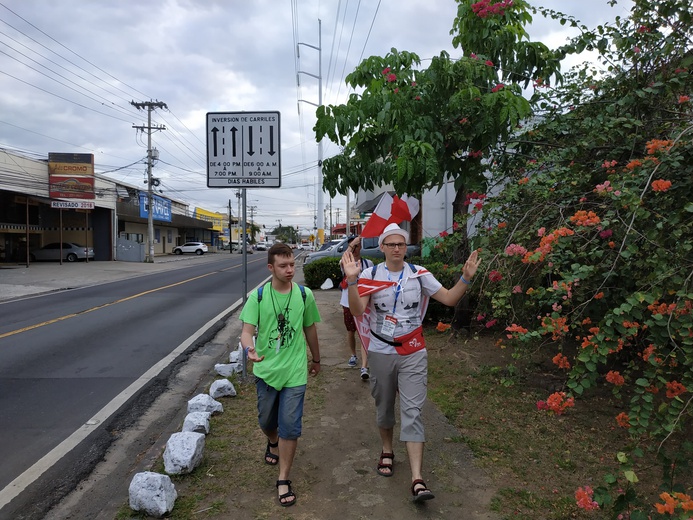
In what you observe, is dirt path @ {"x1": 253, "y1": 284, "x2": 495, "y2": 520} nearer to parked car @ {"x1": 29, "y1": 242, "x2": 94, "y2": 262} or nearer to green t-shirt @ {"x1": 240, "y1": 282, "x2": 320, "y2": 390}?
green t-shirt @ {"x1": 240, "y1": 282, "x2": 320, "y2": 390}

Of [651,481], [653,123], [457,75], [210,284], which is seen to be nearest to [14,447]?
[651,481]

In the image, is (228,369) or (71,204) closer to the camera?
(228,369)

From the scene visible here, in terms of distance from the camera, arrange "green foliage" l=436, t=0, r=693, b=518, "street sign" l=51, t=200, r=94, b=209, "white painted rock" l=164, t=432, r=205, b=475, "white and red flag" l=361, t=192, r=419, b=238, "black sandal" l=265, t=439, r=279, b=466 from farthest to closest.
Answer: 1. "street sign" l=51, t=200, r=94, b=209
2. "white and red flag" l=361, t=192, r=419, b=238
3. "black sandal" l=265, t=439, r=279, b=466
4. "white painted rock" l=164, t=432, r=205, b=475
5. "green foliage" l=436, t=0, r=693, b=518

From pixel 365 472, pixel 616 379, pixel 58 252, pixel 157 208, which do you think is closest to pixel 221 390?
pixel 365 472

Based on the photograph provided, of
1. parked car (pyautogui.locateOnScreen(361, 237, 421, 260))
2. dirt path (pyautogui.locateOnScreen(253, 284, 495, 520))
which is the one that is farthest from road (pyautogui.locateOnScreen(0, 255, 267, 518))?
parked car (pyautogui.locateOnScreen(361, 237, 421, 260))

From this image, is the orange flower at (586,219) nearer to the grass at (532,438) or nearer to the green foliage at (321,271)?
the grass at (532,438)

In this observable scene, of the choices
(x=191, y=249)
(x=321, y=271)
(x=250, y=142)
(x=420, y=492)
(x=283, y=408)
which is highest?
(x=250, y=142)

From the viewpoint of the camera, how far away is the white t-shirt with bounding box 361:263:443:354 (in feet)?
11.0

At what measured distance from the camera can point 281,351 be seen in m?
3.31

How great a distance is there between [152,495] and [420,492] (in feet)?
5.39

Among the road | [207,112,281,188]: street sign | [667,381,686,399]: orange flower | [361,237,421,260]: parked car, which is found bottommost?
the road

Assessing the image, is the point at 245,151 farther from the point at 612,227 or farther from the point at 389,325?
the point at 612,227

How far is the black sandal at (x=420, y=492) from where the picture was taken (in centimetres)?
301

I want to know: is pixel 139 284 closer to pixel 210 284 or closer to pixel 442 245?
pixel 210 284
